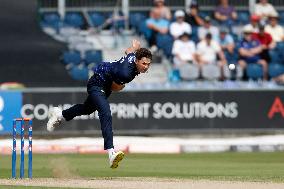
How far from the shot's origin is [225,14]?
23.0 metres

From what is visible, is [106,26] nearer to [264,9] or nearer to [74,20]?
[74,20]

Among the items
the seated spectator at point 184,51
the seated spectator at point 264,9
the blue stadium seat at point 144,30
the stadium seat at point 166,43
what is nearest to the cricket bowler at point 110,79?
the seated spectator at point 184,51

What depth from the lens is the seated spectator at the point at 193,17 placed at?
22.0 m

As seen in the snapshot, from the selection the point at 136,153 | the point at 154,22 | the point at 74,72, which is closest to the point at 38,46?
the point at 74,72

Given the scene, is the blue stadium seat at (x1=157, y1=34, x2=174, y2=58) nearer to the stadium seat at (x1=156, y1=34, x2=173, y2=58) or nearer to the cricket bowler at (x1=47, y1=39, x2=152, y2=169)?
the stadium seat at (x1=156, y1=34, x2=173, y2=58)

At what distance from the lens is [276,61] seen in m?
21.8

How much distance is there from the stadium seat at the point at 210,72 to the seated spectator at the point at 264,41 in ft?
4.38

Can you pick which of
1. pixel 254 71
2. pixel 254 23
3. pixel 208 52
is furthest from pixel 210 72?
pixel 254 23

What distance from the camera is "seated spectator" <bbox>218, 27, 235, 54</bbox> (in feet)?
70.9

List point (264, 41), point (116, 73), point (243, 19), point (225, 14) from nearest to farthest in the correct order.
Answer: point (116, 73) < point (264, 41) < point (225, 14) < point (243, 19)

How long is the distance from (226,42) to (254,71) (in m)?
1.10

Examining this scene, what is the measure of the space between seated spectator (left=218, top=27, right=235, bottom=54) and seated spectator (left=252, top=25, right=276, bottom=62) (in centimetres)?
50

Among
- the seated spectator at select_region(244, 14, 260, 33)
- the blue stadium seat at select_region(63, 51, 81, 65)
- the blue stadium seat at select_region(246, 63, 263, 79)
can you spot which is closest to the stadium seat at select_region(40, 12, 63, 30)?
the blue stadium seat at select_region(63, 51, 81, 65)

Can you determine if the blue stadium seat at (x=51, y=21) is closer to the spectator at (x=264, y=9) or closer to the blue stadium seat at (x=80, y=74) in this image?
the blue stadium seat at (x=80, y=74)
